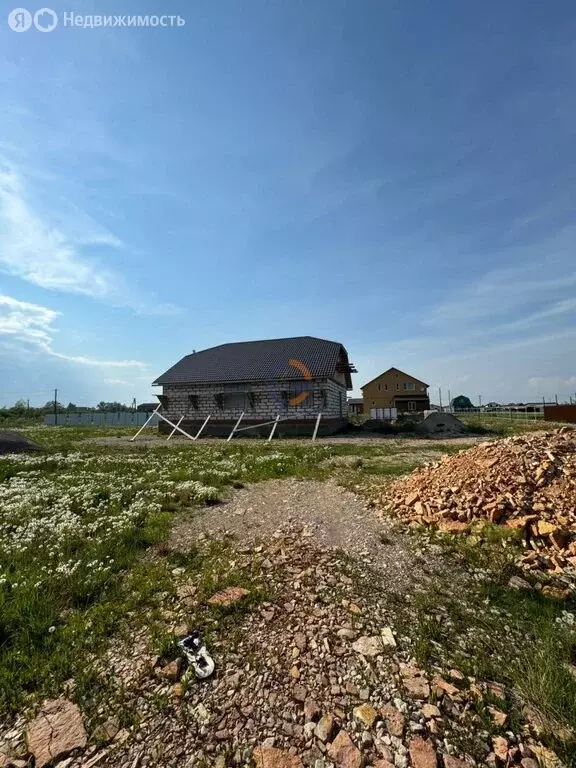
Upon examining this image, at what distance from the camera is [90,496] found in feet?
28.8

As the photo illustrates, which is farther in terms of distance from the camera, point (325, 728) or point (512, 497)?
point (512, 497)

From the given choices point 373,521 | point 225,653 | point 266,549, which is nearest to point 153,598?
point 225,653

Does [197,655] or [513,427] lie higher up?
[513,427]

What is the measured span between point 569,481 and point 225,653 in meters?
7.21

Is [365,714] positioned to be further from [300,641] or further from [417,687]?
[300,641]

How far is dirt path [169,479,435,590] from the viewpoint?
582cm

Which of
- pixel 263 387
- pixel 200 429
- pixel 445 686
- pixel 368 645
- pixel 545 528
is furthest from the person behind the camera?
pixel 263 387

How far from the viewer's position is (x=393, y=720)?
2.93m

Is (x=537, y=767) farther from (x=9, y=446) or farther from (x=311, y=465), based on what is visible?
(x=9, y=446)

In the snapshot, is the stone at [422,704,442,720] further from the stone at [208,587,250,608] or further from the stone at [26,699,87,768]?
the stone at [26,699,87,768]

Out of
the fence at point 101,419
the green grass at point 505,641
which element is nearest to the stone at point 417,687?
the green grass at point 505,641

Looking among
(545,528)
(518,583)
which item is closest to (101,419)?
(545,528)

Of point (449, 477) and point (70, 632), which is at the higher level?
point (449, 477)

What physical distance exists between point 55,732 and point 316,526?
489 cm
